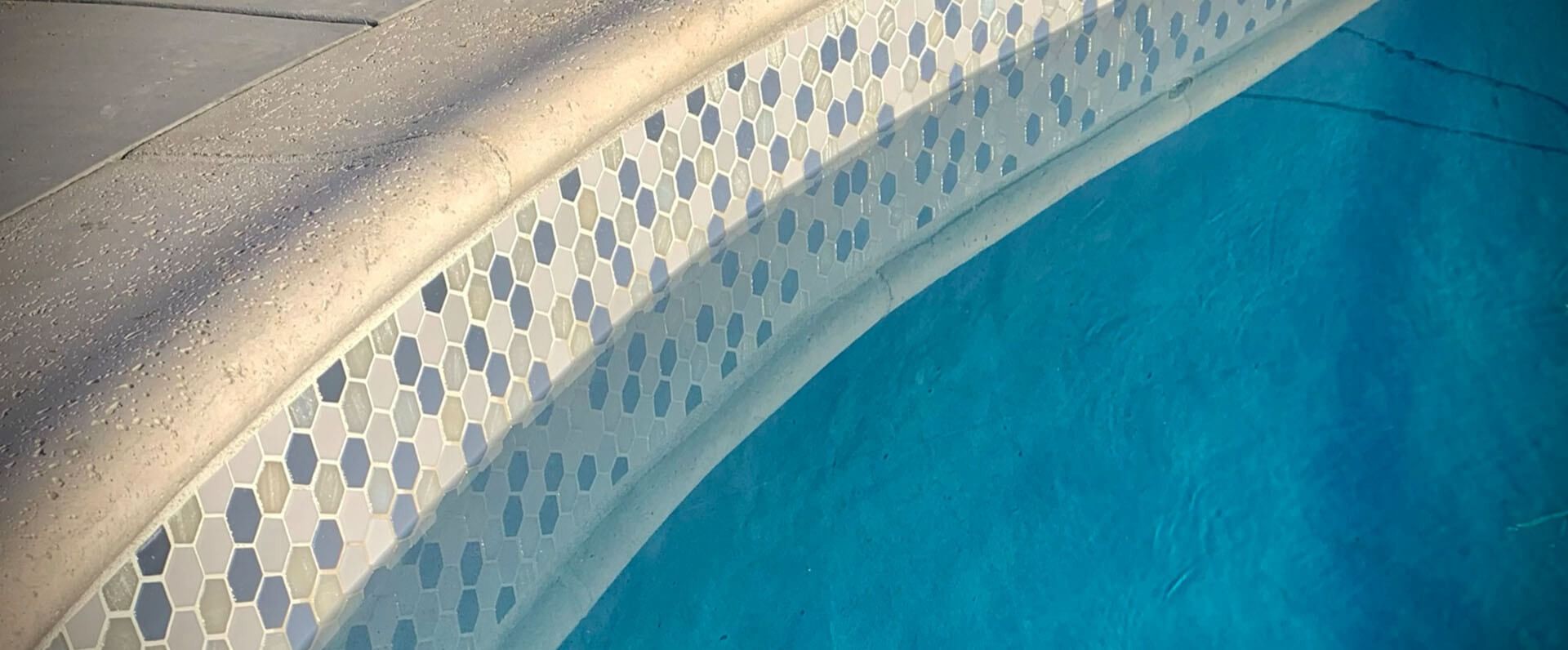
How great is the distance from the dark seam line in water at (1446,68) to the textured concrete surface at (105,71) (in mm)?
2044

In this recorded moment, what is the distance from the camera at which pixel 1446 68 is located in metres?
2.65

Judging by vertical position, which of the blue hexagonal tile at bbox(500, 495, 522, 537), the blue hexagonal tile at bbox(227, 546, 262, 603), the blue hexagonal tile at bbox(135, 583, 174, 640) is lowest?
the blue hexagonal tile at bbox(500, 495, 522, 537)

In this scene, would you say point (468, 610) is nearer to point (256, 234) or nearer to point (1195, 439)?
point (256, 234)

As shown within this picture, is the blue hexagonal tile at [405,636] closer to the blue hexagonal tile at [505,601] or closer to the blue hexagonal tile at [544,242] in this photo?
the blue hexagonal tile at [505,601]

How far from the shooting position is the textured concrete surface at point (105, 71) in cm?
155

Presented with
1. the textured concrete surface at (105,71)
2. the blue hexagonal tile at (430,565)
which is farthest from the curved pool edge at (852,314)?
the textured concrete surface at (105,71)

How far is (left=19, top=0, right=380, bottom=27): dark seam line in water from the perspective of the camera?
6.19 feet

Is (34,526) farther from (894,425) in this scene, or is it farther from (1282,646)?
(1282,646)

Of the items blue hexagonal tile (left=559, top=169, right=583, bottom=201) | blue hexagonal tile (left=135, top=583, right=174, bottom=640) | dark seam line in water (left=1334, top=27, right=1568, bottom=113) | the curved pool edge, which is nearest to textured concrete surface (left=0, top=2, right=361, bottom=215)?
blue hexagonal tile (left=559, top=169, right=583, bottom=201)

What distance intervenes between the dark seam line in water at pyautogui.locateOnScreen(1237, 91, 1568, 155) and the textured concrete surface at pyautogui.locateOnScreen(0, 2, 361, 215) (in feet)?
5.40

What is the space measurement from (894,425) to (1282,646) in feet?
1.81

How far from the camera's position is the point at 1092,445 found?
170 cm

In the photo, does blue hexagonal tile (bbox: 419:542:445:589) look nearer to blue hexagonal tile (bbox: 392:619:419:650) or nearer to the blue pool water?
blue hexagonal tile (bbox: 392:619:419:650)

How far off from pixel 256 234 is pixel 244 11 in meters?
0.77
